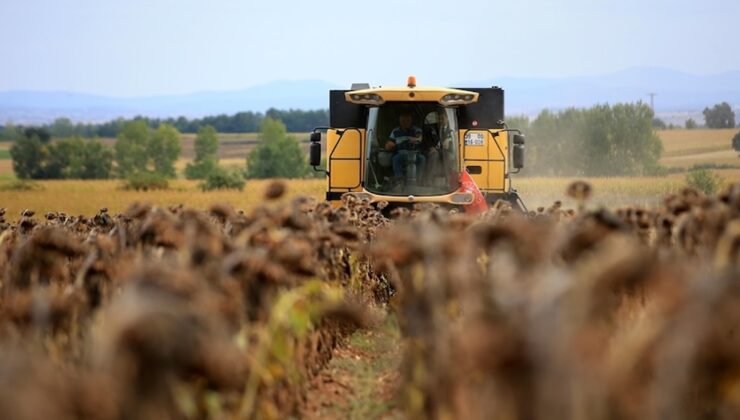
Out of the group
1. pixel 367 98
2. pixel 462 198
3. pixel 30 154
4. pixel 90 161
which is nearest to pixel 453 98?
pixel 367 98

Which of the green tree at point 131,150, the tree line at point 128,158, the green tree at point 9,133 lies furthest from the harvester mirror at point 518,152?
the green tree at point 9,133

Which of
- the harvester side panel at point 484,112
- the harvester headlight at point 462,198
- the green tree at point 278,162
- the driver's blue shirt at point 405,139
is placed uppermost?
the harvester side panel at point 484,112

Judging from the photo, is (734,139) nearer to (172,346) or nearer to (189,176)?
(189,176)

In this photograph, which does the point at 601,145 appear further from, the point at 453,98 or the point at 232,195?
the point at 453,98

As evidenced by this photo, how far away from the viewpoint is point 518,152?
16.6 meters

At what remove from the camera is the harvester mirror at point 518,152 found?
16.5 metres

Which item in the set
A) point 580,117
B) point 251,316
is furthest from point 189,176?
point 251,316

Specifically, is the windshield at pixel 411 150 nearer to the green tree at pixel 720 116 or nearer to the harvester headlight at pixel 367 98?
the harvester headlight at pixel 367 98

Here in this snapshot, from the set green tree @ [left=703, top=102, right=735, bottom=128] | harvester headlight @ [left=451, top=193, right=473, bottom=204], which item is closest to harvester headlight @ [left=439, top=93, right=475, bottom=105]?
harvester headlight @ [left=451, top=193, right=473, bottom=204]

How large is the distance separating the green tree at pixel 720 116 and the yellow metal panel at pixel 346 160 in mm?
127010

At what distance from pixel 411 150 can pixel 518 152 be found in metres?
1.64

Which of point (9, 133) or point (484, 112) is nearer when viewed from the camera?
point (484, 112)

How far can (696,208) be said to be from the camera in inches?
285

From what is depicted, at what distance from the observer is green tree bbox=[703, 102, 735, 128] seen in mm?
138000
